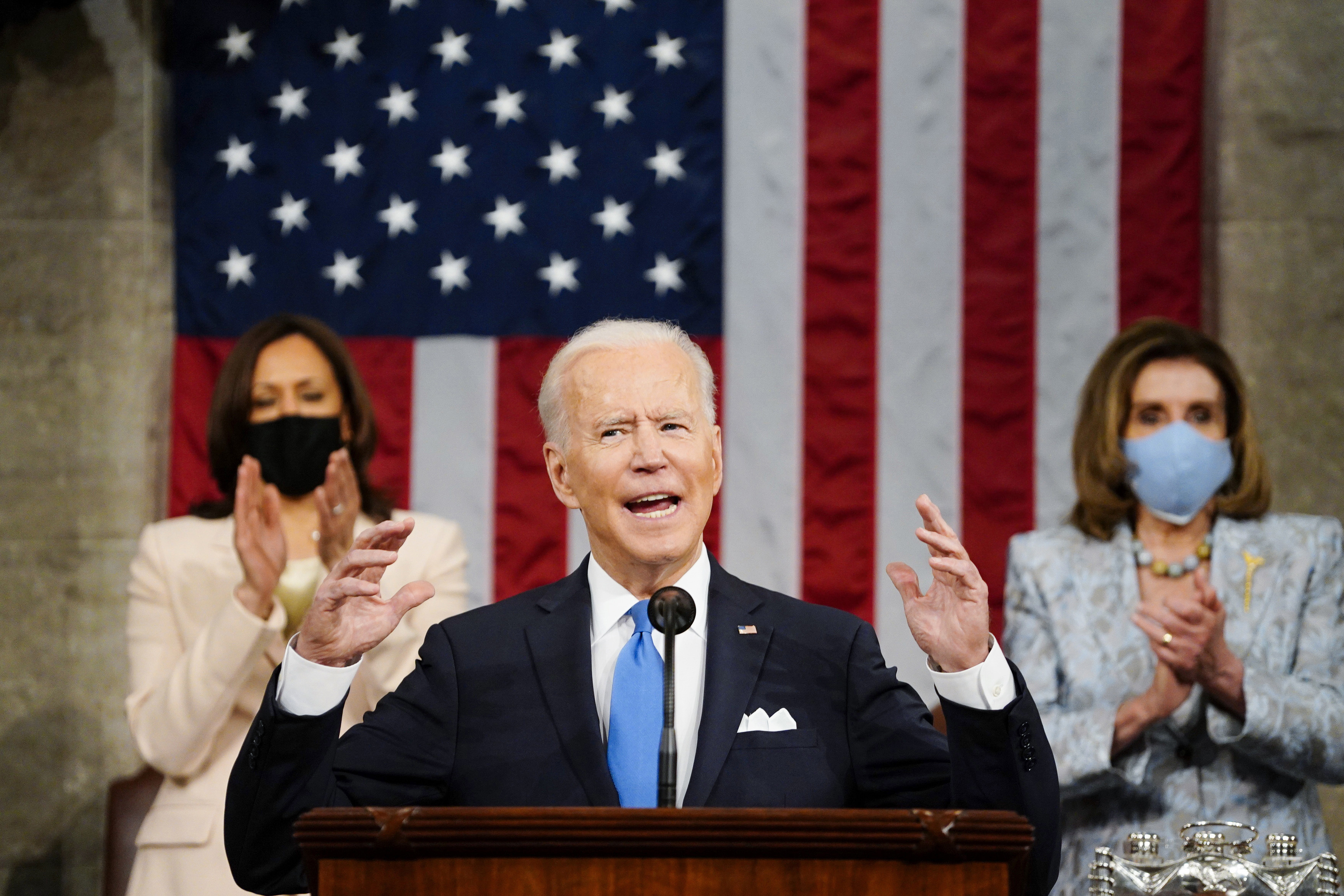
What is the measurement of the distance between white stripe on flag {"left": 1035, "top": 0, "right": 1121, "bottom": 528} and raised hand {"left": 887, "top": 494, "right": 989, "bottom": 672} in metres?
2.61

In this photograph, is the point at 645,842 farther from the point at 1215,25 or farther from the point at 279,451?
the point at 1215,25

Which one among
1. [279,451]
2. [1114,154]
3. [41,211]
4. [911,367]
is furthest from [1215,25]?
[41,211]

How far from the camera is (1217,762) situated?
338 cm

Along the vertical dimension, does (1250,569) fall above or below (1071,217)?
below

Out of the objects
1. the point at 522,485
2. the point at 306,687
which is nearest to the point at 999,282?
the point at 522,485

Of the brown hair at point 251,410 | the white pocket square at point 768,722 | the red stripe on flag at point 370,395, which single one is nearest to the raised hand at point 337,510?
the brown hair at point 251,410

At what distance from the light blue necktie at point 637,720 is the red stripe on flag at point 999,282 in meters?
2.44

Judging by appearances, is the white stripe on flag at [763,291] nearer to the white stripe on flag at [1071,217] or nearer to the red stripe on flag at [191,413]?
the white stripe on flag at [1071,217]

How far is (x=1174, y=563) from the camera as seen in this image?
360 centimetres

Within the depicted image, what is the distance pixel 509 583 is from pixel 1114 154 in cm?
225

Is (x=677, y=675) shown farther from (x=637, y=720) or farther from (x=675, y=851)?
(x=675, y=851)

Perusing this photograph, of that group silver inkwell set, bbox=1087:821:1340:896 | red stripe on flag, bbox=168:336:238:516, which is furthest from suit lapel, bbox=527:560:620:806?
red stripe on flag, bbox=168:336:238:516

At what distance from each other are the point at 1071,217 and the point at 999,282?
0.29 metres

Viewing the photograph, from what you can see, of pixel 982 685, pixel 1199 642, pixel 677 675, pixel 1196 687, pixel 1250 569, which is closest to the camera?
pixel 982 685
